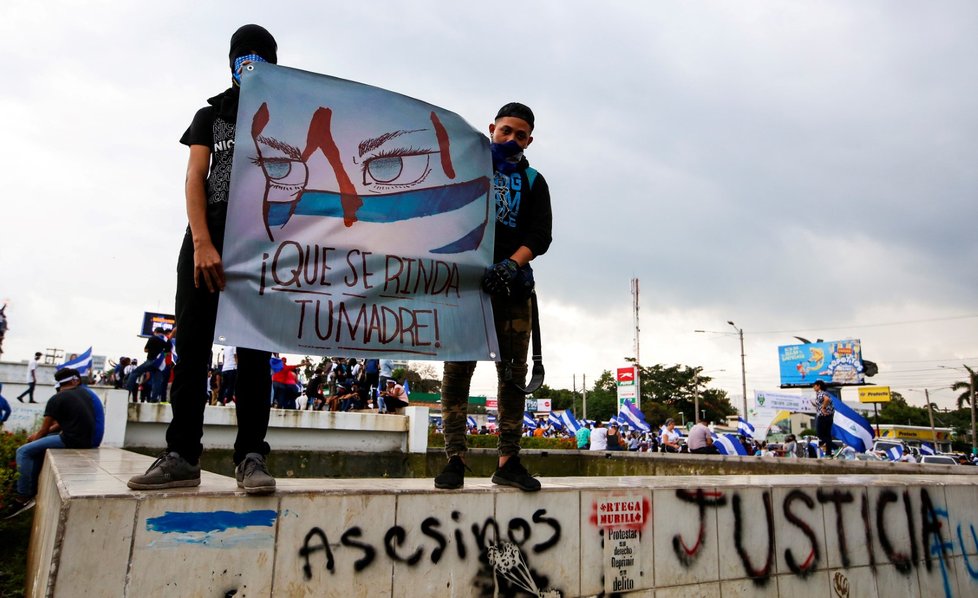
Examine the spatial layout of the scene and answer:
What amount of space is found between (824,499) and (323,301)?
3993 mm

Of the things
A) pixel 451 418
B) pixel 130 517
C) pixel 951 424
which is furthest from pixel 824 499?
pixel 951 424

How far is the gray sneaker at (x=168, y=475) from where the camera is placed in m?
2.64

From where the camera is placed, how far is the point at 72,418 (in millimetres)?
6934

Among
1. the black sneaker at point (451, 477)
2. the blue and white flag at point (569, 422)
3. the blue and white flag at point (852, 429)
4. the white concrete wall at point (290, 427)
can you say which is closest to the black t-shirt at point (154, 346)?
the white concrete wall at point (290, 427)

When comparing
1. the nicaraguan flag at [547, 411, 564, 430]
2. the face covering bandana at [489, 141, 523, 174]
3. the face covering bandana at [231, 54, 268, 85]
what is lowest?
the nicaraguan flag at [547, 411, 564, 430]

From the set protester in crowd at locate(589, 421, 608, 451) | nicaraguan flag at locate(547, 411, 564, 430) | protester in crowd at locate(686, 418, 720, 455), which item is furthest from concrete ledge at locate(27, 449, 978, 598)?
nicaraguan flag at locate(547, 411, 564, 430)

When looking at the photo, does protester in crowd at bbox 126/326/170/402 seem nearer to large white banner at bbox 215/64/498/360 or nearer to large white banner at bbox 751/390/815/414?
large white banner at bbox 215/64/498/360

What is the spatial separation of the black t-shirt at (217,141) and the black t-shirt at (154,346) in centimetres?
1197

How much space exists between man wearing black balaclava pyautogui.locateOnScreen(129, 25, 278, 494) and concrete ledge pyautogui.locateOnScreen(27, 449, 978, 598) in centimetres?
21

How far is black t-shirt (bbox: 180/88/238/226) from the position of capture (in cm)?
310

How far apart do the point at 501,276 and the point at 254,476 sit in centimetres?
172

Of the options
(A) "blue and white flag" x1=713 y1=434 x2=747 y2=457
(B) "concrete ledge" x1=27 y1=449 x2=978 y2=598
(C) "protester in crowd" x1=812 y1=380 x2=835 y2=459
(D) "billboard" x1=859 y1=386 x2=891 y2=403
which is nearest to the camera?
(B) "concrete ledge" x1=27 y1=449 x2=978 y2=598

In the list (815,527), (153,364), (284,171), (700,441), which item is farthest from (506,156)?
(700,441)

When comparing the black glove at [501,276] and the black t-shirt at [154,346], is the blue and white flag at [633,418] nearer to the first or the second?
the black t-shirt at [154,346]
